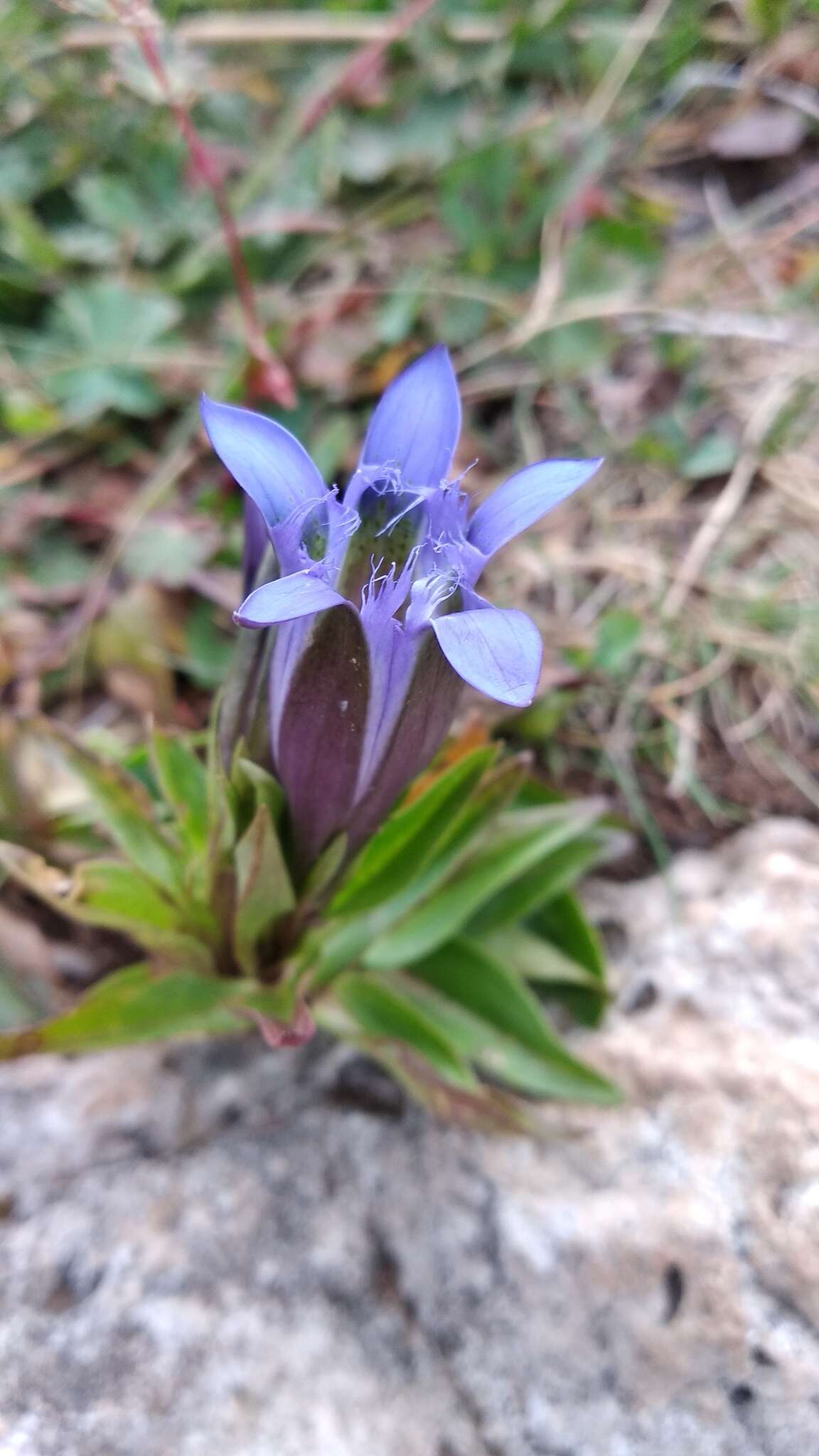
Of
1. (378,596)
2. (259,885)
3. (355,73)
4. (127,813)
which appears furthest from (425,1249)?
(355,73)

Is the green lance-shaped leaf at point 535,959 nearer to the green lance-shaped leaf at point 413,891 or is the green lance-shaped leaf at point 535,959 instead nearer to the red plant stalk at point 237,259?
the green lance-shaped leaf at point 413,891

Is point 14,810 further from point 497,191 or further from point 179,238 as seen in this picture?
point 497,191

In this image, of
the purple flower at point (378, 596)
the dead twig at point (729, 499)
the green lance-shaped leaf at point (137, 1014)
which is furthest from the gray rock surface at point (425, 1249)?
the dead twig at point (729, 499)

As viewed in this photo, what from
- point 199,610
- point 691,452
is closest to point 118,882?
point 199,610

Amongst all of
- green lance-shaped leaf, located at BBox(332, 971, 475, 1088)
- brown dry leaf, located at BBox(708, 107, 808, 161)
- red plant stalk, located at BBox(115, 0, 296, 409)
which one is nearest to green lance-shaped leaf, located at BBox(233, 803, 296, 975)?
green lance-shaped leaf, located at BBox(332, 971, 475, 1088)

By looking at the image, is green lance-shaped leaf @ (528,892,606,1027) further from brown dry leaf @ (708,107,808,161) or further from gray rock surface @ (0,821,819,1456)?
brown dry leaf @ (708,107,808,161)

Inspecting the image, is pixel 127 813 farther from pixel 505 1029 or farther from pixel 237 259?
pixel 237 259

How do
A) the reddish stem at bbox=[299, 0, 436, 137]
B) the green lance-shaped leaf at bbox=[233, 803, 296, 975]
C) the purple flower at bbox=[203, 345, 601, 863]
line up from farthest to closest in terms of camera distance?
the reddish stem at bbox=[299, 0, 436, 137] < the green lance-shaped leaf at bbox=[233, 803, 296, 975] < the purple flower at bbox=[203, 345, 601, 863]

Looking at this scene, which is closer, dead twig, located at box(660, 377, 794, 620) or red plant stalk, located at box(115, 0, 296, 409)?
red plant stalk, located at box(115, 0, 296, 409)
